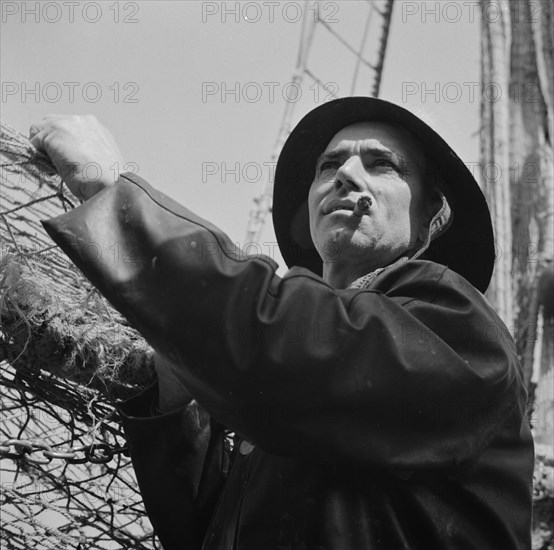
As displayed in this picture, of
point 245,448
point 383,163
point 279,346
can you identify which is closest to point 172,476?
point 245,448

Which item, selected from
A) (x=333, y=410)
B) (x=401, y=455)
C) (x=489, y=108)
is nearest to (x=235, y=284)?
(x=333, y=410)

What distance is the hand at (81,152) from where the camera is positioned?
2.21m

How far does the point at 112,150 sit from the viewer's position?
2270 millimetres

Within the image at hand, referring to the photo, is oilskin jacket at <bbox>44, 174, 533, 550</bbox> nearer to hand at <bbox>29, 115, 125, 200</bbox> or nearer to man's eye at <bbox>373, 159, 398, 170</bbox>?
hand at <bbox>29, 115, 125, 200</bbox>

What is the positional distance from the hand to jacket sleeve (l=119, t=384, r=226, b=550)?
54 centimetres

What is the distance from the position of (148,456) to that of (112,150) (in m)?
0.68

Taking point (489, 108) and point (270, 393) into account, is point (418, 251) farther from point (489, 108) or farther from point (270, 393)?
point (489, 108)

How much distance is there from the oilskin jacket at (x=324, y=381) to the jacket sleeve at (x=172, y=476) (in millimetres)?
262

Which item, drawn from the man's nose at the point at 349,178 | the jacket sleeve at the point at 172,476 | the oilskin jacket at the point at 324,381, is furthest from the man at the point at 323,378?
the man's nose at the point at 349,178

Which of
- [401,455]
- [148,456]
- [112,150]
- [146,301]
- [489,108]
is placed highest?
[489,108]

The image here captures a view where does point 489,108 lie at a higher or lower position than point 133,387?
higher

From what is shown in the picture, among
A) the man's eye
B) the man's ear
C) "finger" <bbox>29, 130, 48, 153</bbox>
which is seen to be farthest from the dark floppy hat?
"finger" <bbox>29, 130, 48, 153</bbox>

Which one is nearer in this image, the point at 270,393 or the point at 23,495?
the point at 270,393

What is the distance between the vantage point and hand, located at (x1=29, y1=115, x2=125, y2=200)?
221cm
